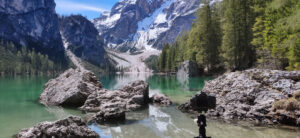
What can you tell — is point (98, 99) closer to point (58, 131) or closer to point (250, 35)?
point (58, 131)

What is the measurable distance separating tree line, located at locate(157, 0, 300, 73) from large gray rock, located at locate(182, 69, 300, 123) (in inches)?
93.1

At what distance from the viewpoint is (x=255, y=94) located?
14641 mm

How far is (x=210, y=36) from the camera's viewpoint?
53312 mm

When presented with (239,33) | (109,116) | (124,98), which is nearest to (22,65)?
(239,33)

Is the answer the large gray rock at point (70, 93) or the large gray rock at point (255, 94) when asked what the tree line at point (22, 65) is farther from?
the large gray rock at point (255, 94)

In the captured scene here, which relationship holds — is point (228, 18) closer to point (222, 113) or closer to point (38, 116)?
point (222, 113)

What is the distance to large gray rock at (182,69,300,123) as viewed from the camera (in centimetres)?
1315

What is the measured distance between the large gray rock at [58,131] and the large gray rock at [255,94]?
26.4 feet

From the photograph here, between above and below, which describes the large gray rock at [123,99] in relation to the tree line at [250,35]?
below

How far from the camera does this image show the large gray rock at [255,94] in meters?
13.1

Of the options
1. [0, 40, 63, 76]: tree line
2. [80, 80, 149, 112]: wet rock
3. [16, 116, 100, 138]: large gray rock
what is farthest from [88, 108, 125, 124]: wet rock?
[0, 40, 63, 76]: tree line

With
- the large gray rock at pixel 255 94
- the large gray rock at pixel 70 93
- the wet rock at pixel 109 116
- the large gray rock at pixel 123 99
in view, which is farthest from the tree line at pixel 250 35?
the large gray rock at pixel 70 93

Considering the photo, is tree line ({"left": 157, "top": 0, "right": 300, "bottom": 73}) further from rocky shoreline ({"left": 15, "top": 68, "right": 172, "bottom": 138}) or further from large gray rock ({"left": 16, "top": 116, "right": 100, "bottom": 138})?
large gray rock ({"left": 16, "top": 116, "right": 100, "bottom": 138})

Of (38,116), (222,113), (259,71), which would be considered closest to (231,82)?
(259,71)
